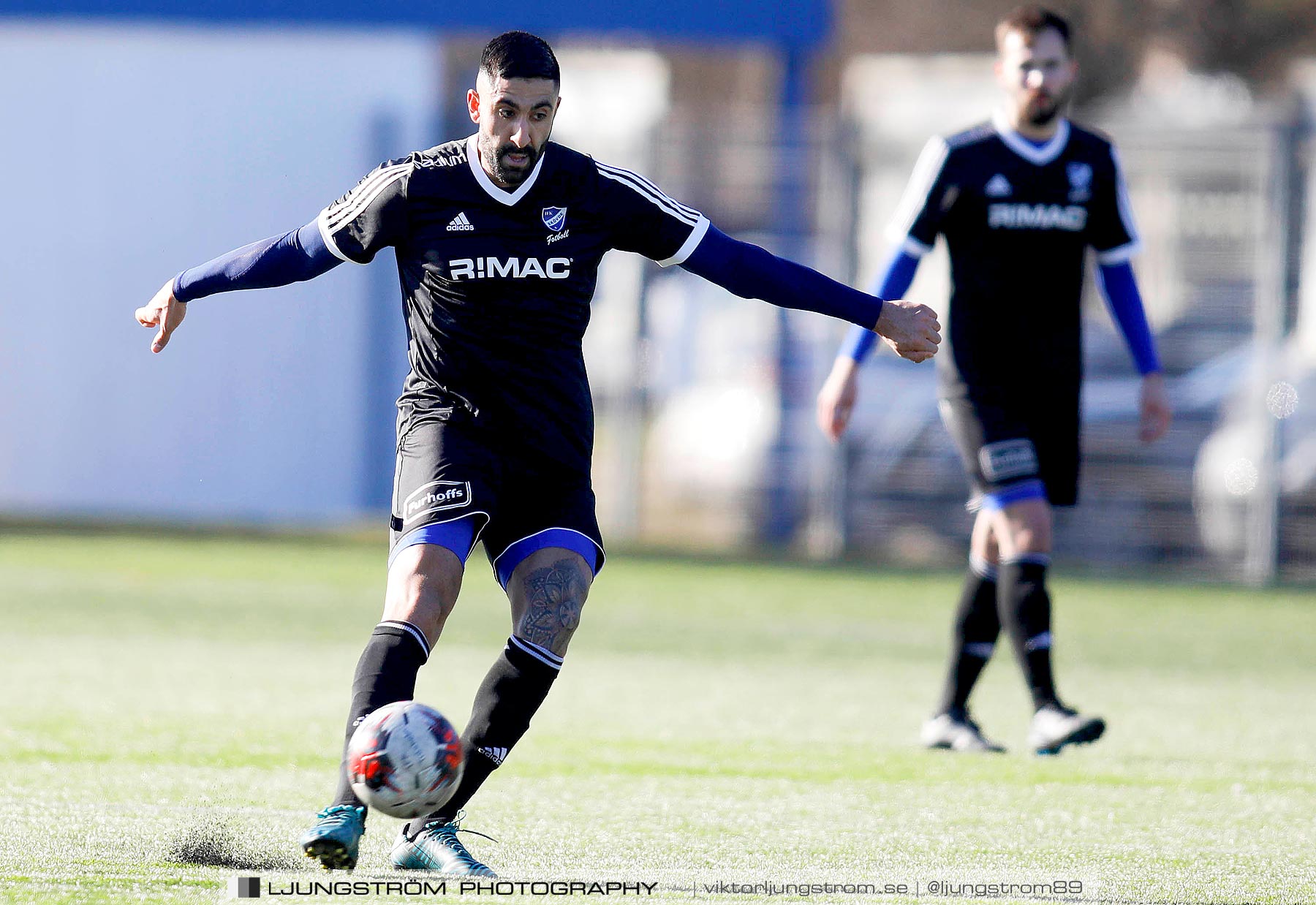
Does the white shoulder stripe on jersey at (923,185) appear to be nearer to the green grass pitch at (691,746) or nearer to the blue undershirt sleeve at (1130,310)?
the blue undershirt sleeve at (1130,310)

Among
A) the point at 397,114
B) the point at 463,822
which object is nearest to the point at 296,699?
the point at 463,822

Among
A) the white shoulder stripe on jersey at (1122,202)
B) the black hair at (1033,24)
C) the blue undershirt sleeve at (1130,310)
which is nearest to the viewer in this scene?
the black hair at (1033,24)

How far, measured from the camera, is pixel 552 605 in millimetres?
5031

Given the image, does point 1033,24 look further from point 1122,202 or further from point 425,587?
point 425,587

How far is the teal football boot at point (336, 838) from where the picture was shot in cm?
430

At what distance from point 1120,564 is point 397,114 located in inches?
285

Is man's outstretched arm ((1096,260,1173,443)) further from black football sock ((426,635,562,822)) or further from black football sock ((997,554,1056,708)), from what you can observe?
black football sock ((426,635,562,822))

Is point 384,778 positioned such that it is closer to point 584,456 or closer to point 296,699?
point 584,456

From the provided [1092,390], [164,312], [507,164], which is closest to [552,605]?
[507,164]

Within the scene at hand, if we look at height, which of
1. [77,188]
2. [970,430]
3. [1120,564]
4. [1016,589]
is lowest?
[1120,564]

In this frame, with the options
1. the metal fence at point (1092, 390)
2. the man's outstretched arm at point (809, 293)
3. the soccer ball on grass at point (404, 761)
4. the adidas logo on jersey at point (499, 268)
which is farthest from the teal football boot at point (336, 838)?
the metal fence at point (1092, 390)

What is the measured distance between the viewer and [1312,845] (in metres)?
5.52

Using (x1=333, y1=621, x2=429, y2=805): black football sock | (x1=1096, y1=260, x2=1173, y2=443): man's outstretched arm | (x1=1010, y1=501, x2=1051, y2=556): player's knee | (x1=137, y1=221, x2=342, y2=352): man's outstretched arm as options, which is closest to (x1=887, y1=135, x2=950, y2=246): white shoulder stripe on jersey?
(x1=1096, y1=260, x2=1173, y2=443): man's outstretched arm

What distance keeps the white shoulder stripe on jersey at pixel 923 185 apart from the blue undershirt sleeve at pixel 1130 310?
2.51 ft
